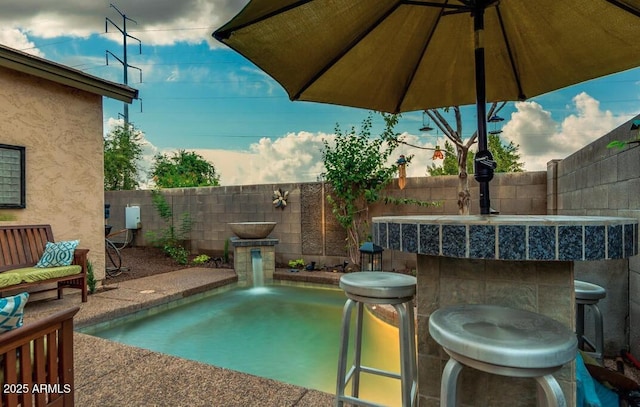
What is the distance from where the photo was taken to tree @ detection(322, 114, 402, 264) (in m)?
5.19

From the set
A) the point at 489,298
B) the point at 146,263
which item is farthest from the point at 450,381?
the point at 146,263

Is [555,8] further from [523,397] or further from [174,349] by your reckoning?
[174,349]

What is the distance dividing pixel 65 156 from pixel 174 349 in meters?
3.05

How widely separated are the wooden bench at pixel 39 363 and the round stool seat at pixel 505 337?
1.54 meters

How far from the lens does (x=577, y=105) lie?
7.10 m

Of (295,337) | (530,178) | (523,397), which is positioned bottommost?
(295,337)

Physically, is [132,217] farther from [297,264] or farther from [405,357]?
[405,357]

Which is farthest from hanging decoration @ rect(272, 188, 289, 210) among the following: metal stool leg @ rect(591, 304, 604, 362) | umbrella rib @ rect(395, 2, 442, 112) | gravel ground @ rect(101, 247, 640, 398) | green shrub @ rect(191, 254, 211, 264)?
metal stool leg @ rect(591, 304, 604, 362)

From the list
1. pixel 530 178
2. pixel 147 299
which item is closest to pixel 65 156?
pixel 147 299

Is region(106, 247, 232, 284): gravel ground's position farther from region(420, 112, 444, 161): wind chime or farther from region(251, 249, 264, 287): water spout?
region(420, 112, 444, 161): wind chime

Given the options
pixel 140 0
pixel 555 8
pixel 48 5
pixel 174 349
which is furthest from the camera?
pixel 140 0

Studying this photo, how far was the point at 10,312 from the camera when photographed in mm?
1253

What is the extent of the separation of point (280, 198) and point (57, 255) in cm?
330

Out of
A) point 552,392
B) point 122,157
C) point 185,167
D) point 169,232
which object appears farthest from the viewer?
point 185,167
